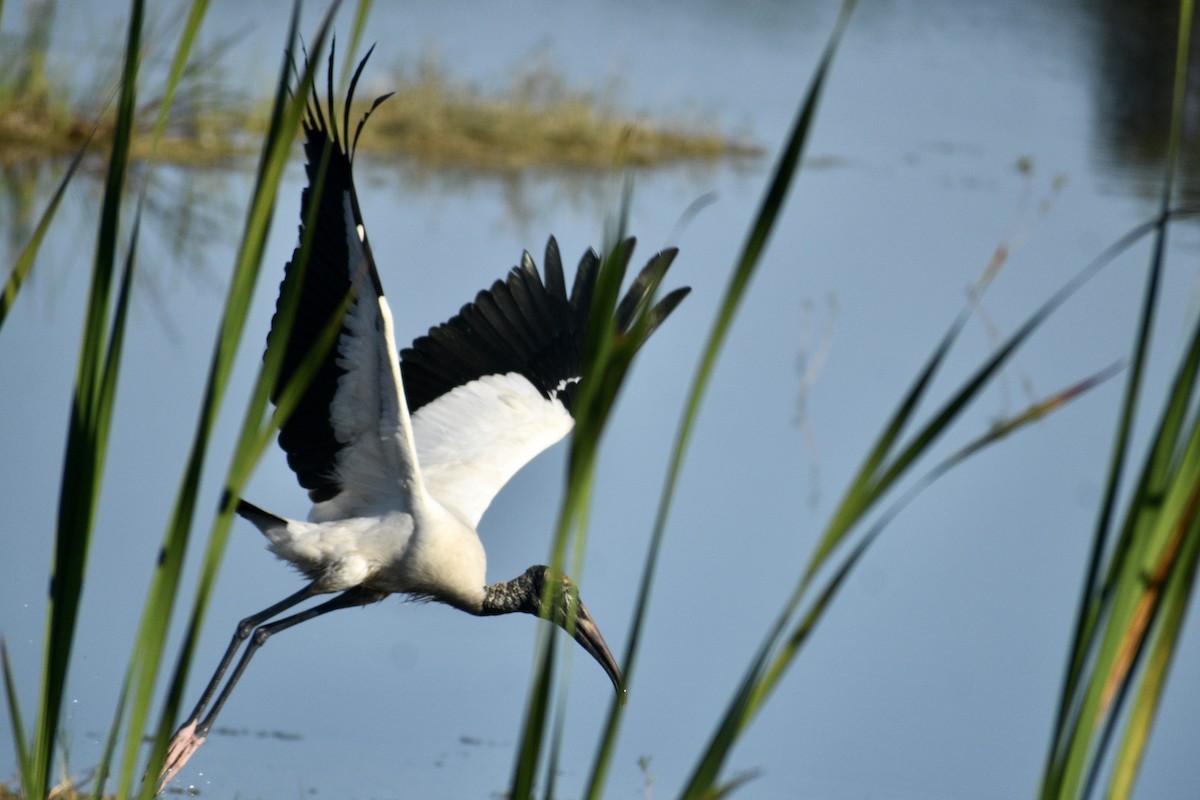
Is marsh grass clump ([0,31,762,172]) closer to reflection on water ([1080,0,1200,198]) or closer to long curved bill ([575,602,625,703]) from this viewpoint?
reflection on water ([1080,0,1200,198])

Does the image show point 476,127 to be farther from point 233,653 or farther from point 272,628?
point 233,653

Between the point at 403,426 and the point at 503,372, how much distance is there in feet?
4.56

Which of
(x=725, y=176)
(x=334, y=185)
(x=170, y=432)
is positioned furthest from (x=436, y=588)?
(x=725, y=176)

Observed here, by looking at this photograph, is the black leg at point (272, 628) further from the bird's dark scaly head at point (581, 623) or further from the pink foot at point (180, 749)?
the bird's dark scaly head at point (581, 623)

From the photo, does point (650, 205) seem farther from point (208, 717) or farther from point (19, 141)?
point (208, 717)

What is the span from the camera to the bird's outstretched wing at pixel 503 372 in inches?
171

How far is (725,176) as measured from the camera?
36.7 ft

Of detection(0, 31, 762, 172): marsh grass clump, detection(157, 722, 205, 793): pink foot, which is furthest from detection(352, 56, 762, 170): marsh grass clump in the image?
detection(157, 722, 205, 793): pink foot

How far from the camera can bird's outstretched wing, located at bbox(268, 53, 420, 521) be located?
304 cm

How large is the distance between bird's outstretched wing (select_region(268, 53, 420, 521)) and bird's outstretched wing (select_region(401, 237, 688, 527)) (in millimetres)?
473

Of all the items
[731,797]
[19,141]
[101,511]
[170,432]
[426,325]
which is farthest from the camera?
[19,141]

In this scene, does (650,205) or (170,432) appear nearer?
(170,432)

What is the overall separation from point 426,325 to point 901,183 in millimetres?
5778

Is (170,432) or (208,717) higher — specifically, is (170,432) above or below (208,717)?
above
